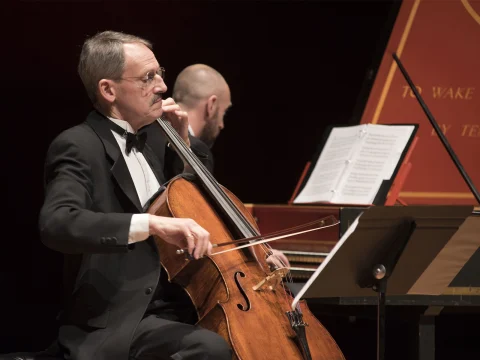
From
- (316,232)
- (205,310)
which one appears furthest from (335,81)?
(205,310)

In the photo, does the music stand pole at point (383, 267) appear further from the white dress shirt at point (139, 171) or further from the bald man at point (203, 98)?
the bald man at point (203, 98)

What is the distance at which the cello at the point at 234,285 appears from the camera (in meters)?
2.12

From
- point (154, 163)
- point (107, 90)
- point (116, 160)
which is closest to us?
point (116, 160)

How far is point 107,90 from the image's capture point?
2441mm

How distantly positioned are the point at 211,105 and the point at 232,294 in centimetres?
195

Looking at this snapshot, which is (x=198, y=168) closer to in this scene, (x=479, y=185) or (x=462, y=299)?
(x=462, y=299)

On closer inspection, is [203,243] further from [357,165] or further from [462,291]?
[357,165]

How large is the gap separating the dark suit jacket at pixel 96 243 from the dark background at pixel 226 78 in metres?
1.49

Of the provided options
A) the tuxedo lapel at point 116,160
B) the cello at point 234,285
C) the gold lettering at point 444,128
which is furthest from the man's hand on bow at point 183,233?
the gold lettering at point 444,128

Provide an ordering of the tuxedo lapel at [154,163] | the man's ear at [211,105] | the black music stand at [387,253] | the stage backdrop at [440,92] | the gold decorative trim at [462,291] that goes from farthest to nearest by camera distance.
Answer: the stage backdrop at [440,92] < the man's ear at [211,105] < the gold decorative trim at [462,291] < the tuxedo lapel at [154,163] < the black music stand at [387,253]

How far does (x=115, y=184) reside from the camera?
92.4 inches

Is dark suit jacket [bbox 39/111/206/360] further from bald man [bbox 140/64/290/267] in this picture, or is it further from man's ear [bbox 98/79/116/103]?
bald man [bbox 140/64/290/267]

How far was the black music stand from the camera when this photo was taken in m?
2.05

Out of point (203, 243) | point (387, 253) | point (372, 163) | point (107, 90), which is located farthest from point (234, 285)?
point (372, 163)
